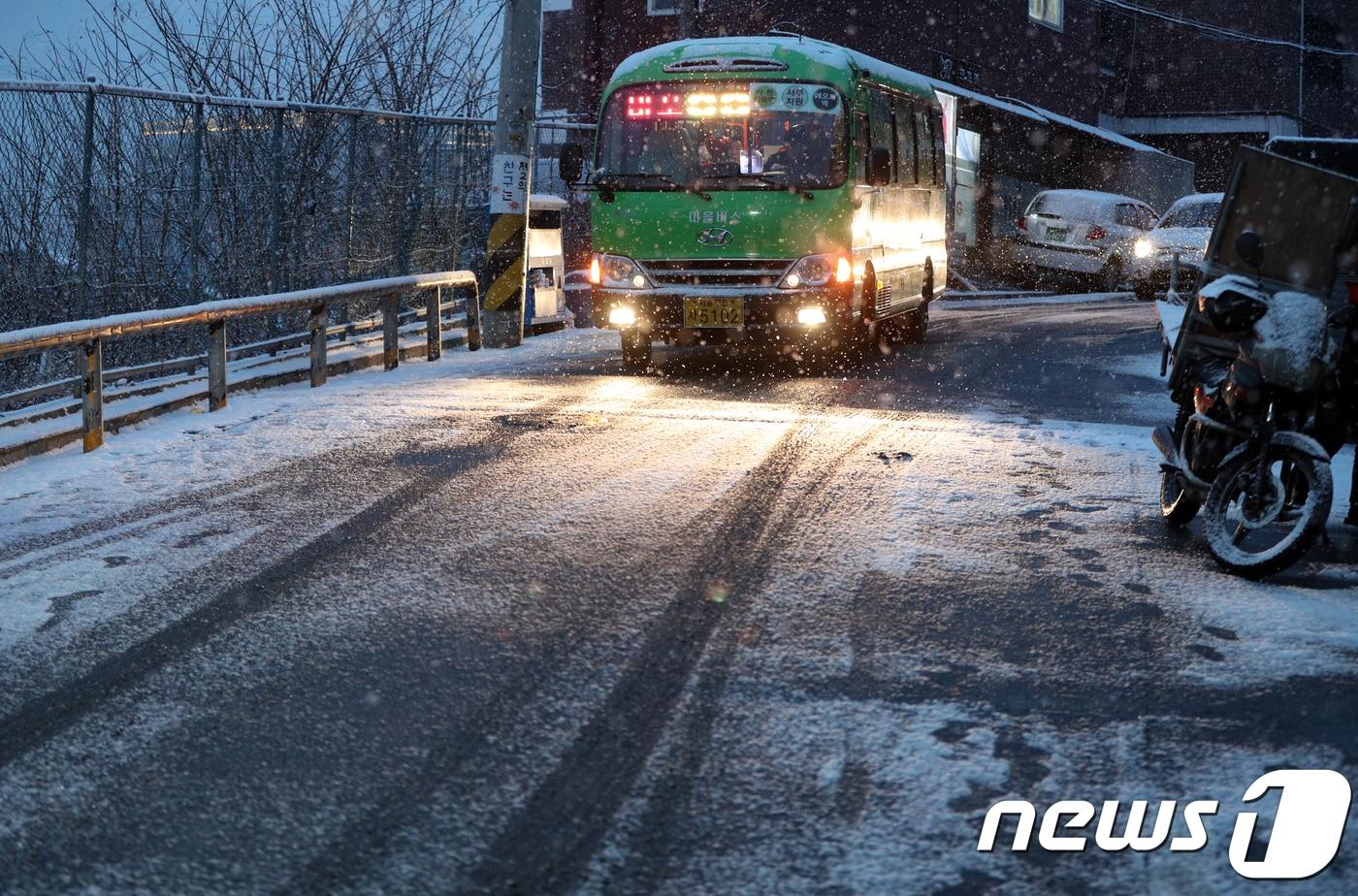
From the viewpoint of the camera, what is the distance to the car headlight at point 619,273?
1373 centimetres

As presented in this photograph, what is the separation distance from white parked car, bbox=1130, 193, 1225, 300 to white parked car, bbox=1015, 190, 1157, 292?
1.23 ft

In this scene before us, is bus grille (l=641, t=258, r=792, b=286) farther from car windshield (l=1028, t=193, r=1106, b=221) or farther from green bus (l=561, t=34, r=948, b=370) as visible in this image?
car windshield (l=1028, t=193, r=1106, b=221)

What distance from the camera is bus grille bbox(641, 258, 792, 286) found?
13.5 metres

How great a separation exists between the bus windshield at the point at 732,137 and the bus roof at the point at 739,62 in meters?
0.13

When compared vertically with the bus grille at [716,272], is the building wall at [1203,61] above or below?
above

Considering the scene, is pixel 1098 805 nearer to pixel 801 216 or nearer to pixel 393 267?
pixel 801 216

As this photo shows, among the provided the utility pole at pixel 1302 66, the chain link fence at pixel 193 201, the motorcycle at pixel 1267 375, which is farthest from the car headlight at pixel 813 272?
the utility pole at pixel 1302 66

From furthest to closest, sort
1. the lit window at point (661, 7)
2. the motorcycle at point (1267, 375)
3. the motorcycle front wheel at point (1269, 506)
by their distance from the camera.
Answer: the lit window at point (661, 7) → the motorcycle at point (1267, 375) → the motorcycle front wheel at point (1269, 506)

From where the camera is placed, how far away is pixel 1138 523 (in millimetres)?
7656

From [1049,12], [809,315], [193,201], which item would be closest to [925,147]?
[809,315]

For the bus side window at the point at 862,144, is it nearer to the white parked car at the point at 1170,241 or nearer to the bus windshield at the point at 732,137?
the bus windshield at the point at 732,137

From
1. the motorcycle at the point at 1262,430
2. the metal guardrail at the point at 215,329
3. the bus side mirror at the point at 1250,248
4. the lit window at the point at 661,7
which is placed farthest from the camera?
the lit window at the point at 661,7

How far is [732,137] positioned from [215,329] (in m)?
5.16

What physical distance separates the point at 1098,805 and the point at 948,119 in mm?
25649
